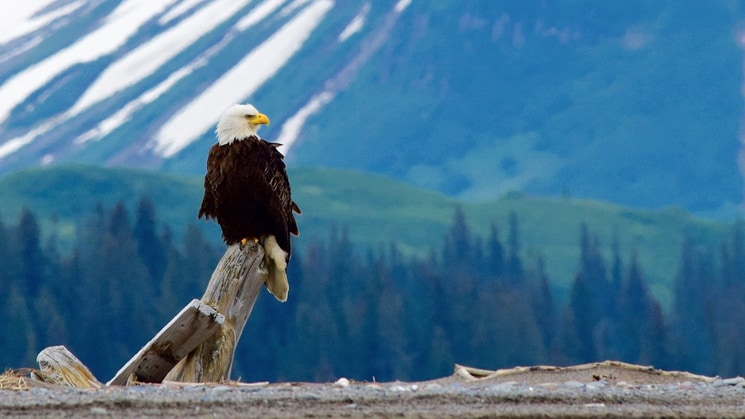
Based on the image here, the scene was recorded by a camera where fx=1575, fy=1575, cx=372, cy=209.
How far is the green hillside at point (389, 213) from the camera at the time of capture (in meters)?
172

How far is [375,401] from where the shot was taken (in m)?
10.0

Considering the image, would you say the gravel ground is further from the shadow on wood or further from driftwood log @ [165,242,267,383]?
driftwood log @ [165,242,267,383]

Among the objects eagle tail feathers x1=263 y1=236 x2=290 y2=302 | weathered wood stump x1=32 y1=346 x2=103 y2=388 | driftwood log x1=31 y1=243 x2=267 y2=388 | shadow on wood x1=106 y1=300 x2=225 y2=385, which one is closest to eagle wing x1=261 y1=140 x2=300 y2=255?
eagle tail feathers x1=263 y1=236 x2=290 y2=302

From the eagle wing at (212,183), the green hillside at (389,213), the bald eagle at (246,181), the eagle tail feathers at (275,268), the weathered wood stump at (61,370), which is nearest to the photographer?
the weathered wood stump at (61,370)

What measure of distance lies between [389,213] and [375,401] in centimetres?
17338

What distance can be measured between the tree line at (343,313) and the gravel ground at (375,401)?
104 m

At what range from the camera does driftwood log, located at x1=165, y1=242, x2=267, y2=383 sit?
1380cm

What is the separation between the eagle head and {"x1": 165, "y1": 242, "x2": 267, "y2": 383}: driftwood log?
5.38 feet

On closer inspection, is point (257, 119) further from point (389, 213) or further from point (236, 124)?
point (389, 213)

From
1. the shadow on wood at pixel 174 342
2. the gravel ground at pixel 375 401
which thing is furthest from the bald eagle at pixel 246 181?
the gravel ground at pixel 375 401

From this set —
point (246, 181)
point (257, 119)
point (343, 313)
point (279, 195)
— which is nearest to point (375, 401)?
point (246, 181)

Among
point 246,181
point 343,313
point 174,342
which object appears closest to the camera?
point 174,342

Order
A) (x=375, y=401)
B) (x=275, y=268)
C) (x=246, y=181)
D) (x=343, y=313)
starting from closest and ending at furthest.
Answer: (x=375, y=401), (x=275, y=268), (x=246, y=181), (x=343, y=313)

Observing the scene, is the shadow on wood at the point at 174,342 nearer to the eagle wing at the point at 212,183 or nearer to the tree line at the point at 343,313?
the eagle wing at the point at 212,183
